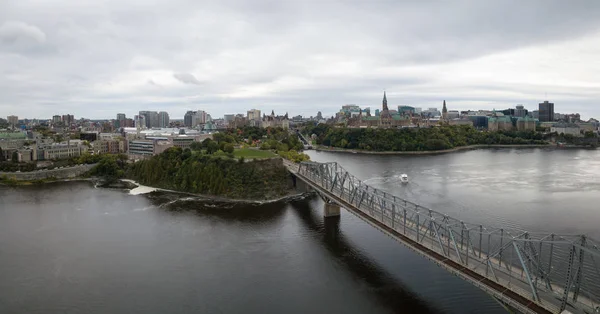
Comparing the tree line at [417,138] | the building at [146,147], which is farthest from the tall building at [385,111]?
the building at [146,147]

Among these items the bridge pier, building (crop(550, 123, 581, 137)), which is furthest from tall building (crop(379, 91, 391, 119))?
the bridge pier

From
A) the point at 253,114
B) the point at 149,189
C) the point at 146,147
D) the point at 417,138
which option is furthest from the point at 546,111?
the point at 149,189

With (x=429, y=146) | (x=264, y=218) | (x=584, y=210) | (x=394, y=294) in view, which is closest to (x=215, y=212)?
(x=264, y=218)

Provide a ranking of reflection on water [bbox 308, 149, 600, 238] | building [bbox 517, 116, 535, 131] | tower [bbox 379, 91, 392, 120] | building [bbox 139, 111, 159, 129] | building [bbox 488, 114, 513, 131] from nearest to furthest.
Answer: reflection on water [bbox 308, 149, 600, 238]
tower [bbox 379, 91, 392, 120]
building [bbox 517, 116, 535, 131]
building [bbox 488, 114, 513, 131]
building [bbox 139, 111, 159, 129]

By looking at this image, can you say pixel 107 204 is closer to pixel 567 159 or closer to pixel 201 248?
pixel 201 248

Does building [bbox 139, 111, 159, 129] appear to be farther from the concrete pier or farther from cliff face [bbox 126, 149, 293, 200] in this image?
the concrete pier

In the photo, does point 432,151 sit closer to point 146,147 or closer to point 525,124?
point 146,147

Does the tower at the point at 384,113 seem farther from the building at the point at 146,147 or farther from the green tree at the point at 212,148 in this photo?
the green tree at the point at 212,148
